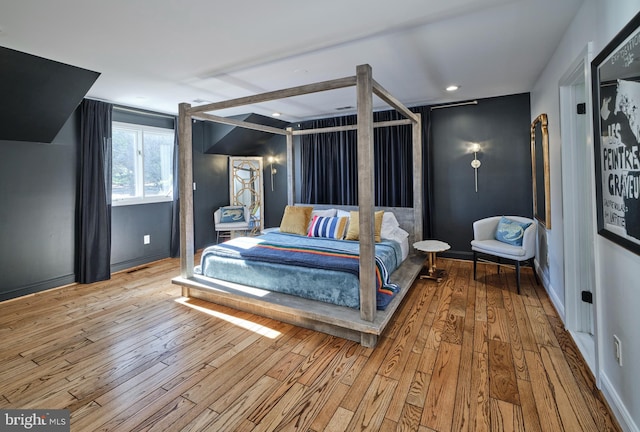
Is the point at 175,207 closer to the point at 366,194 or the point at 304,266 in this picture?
the point at 304,266

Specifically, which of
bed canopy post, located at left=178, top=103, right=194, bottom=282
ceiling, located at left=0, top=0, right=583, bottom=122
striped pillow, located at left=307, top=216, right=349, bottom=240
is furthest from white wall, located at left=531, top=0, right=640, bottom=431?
bed canopy post, located at left=178, top=103, right=194, bottom=282

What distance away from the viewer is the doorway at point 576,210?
241 centimetres

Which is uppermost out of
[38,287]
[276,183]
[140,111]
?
[140,111]

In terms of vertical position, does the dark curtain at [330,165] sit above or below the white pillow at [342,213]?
above

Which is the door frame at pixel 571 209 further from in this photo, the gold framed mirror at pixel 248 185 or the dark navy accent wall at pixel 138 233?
the dark navy accent wall at pixel 138 233

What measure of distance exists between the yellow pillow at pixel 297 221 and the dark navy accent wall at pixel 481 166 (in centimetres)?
205

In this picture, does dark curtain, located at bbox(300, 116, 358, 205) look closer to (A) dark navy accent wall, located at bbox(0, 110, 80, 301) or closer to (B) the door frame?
(B) the door frame

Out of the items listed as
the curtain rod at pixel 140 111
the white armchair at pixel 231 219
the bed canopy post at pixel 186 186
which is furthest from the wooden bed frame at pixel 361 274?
the white armchair at pixel 231 219

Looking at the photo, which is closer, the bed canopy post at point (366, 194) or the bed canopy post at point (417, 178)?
the bed canopy post at point (366, 194)

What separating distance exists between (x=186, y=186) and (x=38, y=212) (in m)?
2.00

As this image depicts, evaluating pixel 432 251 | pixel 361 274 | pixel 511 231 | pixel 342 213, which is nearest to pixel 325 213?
pixel 342 213

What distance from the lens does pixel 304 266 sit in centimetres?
291

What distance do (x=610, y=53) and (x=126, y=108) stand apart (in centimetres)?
533

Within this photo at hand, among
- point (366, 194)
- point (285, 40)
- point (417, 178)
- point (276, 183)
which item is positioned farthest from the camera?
point (276, 183)
